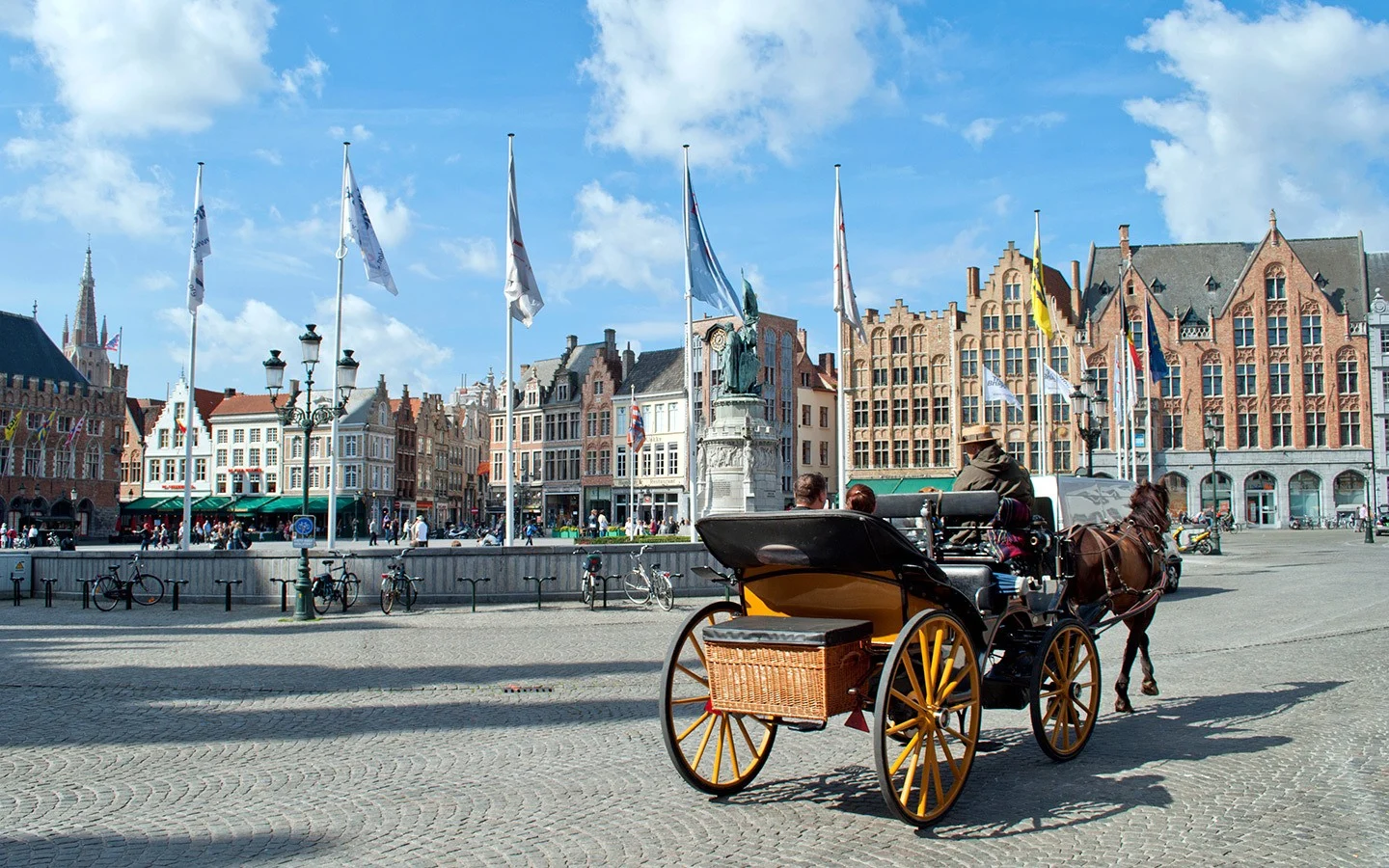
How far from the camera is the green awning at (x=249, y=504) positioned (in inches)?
2485

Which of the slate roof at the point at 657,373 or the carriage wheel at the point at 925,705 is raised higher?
the slate roof at the point at 657,373

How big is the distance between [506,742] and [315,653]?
616 cm

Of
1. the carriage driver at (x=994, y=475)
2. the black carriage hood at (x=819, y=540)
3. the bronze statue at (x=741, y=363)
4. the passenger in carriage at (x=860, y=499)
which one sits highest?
the bronze statue at (x=741, y=363)

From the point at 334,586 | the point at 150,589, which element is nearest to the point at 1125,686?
the point at 334,586

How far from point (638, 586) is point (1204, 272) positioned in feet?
192

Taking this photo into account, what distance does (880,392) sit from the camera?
7125 cm

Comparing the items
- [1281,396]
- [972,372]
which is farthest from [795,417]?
[1281,396]

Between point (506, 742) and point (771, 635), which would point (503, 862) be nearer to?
point (771, 635)

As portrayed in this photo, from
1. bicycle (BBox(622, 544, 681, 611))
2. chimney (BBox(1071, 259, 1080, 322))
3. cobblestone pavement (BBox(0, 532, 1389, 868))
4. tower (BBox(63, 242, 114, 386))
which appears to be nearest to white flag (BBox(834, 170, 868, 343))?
bicycle (BBox(622, 544, 681, 611))

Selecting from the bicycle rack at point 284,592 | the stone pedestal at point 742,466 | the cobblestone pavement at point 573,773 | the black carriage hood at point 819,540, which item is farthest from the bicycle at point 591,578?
the black carriage hood at point 819,540

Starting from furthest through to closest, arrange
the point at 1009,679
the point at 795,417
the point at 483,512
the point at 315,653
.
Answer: the point at 483,512 → the point at 795,417 → the point at 315,653 → the point at 1009,679

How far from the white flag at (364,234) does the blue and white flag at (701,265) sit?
7835mm

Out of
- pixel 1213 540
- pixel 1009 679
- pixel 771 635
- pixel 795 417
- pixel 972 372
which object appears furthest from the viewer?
pixel 795 417

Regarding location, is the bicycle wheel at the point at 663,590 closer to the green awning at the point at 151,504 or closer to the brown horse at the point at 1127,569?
the brown horse at the point at 1127,569
